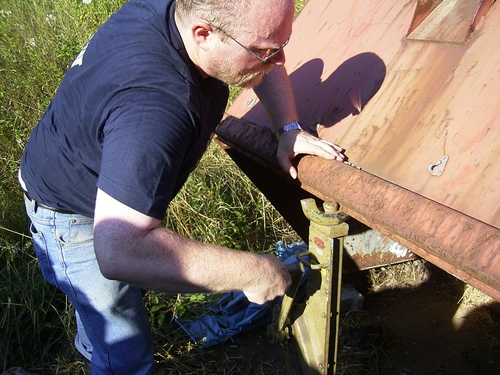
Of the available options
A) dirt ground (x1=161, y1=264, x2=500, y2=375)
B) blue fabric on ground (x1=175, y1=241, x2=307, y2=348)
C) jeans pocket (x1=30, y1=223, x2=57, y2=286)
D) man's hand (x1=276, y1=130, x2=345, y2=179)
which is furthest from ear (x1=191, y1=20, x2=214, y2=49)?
dirt ground (x1=161, y1=264, x2=500, y2=375)

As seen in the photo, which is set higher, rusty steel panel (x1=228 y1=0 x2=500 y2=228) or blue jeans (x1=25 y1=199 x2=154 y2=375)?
rusty steel panel (x1=228 y1=0 x2=500 y2=228)

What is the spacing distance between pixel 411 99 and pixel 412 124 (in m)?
0.13

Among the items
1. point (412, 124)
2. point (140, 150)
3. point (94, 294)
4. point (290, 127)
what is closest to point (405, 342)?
point (290, 127)

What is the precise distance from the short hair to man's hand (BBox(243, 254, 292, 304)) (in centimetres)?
79

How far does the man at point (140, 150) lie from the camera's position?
140 centimetres

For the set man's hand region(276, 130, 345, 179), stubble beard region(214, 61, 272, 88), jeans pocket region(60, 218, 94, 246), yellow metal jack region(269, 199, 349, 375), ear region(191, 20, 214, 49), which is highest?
ear region(191, 20, 214, 49)

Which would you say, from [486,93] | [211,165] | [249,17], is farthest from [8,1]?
[486,93]

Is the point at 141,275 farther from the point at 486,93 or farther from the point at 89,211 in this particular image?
the point at 486,93

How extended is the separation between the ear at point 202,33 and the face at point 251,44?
0.03 m

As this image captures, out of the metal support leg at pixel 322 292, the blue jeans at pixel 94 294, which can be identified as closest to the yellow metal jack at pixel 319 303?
the metal support leg at pixel 322 292

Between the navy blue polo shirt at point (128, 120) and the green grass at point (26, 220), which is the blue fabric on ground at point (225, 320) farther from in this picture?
the navy blue polo shirt at point (128, 120)

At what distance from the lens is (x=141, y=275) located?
4.69 feet

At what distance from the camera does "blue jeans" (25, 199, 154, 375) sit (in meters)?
2.07

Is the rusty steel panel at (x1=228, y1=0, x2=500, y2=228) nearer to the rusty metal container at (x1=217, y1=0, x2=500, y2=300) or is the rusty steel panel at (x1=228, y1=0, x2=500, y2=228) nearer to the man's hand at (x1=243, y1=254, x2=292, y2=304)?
the rusty metal container at (x1=217, y1=0, x2=500, y2=300)
